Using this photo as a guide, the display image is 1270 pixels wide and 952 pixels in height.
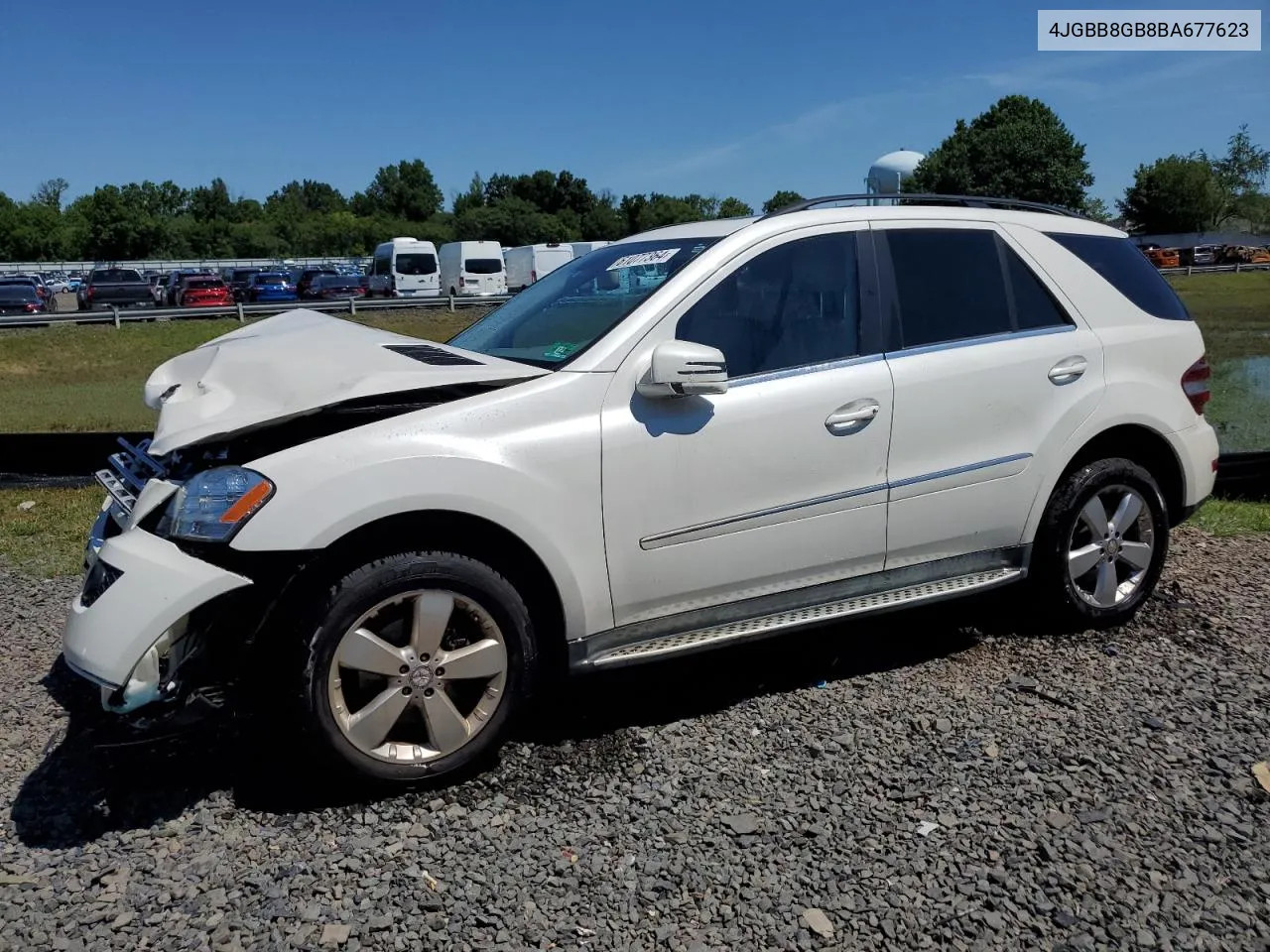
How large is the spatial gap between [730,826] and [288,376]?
201cm

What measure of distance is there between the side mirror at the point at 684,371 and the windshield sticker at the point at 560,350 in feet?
1.11

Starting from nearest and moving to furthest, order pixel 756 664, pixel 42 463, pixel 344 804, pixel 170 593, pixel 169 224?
pixel 170 593 < pixel 344 804 < pixel 756 664 < pixel 42 463 < pixel 169 224

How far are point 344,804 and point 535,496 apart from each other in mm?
1146

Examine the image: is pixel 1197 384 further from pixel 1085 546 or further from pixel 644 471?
pixel 644 471

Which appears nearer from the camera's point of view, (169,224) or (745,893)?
(745,893)

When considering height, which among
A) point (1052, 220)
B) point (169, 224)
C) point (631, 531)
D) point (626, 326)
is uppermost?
point (169, 224)

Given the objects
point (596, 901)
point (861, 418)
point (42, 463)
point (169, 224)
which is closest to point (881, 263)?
point (861, 418)

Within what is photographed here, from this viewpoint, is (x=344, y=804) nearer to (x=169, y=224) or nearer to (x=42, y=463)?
(x=42, y=463)

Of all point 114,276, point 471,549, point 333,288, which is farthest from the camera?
point 333,288

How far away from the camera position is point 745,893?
9.08 feet

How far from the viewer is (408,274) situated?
127 feet

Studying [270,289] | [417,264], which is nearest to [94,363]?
[270,289]

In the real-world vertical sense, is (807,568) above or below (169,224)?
below

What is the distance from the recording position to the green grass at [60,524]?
239 inches
